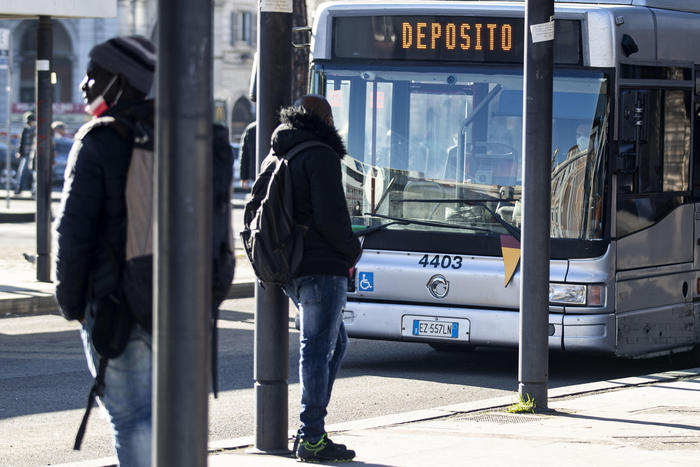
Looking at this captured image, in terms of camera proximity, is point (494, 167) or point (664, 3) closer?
point (494, 167)

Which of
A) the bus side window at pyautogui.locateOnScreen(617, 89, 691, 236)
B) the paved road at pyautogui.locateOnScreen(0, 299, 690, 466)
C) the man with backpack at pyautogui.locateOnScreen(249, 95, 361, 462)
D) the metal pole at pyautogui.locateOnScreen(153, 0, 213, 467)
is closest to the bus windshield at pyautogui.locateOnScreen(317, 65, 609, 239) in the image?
the bus side window at pyautogui.locateOnScreen(617, 89, 691, 236)

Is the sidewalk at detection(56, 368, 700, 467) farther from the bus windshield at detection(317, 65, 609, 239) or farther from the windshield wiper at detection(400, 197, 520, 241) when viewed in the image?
the bus windshield at detection(317, 65, 609, 239)

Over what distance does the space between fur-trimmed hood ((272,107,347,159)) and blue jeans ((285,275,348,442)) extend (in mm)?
617

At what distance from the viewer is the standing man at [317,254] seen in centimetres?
629

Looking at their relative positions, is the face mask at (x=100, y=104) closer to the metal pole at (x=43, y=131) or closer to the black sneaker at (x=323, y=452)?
the black sneaker at (x=323, y=452)

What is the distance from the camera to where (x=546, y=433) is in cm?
717

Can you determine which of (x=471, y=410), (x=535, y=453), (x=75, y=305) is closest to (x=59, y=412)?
(x=471, y=410)

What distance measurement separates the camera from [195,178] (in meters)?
3.56

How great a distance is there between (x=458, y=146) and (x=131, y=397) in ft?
18.7

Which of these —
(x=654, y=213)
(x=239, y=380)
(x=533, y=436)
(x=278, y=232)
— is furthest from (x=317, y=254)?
(x=654, y=213)

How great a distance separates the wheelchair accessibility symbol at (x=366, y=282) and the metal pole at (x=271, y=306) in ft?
11.0

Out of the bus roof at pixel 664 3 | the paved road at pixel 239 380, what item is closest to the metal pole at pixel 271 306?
the paved road at pixel 239 380

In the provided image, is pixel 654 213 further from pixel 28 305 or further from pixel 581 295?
pixel 28 305

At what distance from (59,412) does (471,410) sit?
2372mm
